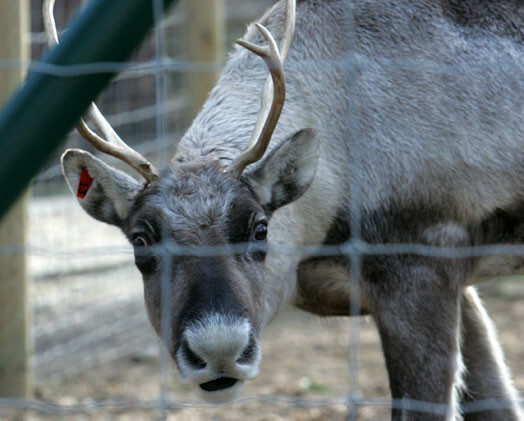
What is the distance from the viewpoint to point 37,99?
7.25 feet

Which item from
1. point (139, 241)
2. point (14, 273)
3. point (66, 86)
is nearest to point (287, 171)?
point (139, 241)

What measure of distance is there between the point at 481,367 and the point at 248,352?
1.56 m

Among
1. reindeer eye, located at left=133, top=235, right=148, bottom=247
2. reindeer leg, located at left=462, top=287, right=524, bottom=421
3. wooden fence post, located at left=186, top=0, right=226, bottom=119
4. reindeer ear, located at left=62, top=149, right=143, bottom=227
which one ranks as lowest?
reindeer leg, located at left=462, top=287, right=524, bottom=421

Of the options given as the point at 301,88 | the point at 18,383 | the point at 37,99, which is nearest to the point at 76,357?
the point at 18,383

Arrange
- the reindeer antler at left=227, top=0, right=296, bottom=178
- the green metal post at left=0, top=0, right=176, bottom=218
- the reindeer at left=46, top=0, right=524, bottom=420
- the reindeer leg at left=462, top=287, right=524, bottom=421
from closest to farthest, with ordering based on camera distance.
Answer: the green metal post at left=0, top=0, right=176, bottom=218 → the reindeer antler at left=227, top=0, right=296, bottom=178 → the reindeer at left=46, top=0, right=524, bottom=420 → the reindeer leg at left=462, top=287, right=524, bottom=421

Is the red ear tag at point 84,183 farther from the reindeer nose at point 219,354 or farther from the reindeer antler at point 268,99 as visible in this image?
the reindeer nose at point 219,354

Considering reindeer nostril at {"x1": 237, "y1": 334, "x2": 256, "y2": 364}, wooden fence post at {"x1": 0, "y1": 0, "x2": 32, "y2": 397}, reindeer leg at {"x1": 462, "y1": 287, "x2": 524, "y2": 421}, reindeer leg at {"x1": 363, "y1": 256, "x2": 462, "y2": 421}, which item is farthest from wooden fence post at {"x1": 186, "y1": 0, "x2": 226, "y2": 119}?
reindeer nostril at {"x1": 237, "y1": 334, "x2": 256, "y2": 364}

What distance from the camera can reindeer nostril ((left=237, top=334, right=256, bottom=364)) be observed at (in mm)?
2578

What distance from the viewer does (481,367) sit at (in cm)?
377

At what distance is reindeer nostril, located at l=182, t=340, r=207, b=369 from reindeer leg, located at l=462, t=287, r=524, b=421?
5.15ft

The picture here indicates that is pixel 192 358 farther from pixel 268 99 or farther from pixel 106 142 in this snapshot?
pixel 268 99

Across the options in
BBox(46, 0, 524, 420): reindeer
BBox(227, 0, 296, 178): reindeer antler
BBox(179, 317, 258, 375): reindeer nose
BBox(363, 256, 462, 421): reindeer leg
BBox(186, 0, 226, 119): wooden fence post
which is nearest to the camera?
BBox(179, 317, 258, 375): reindeer nose

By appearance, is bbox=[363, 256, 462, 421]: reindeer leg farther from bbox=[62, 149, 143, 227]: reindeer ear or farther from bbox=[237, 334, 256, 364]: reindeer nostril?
bbox=[62, 149, 143, 227]: reindeer ear

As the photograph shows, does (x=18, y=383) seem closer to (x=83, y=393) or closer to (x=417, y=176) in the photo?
(x=83, y=393)
